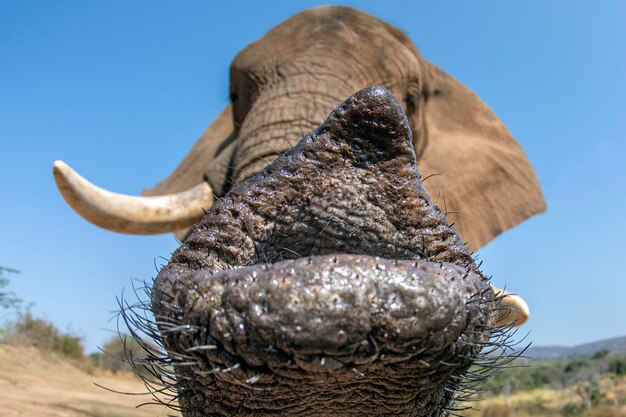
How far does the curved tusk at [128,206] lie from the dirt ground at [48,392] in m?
2.05

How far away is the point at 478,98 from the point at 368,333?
583 centimetres

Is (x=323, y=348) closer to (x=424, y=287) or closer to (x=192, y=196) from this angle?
(x=424, y=287)

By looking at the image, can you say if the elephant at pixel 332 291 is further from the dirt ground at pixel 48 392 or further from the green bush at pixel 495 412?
the green bush at pixel 495 412

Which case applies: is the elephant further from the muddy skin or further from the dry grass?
the dry grass

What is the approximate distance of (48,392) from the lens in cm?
1048

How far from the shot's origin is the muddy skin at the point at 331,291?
1311 mm

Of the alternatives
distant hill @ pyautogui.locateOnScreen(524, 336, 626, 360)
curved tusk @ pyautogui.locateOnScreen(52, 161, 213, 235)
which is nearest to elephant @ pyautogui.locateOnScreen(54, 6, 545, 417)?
curved tusk @ pyautogui.locateOnScreen(52, 161, 213, 235)

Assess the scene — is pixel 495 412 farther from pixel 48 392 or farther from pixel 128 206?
pixel 128 206

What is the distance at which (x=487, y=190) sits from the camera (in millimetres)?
6223

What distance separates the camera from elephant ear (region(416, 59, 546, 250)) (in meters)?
5.86

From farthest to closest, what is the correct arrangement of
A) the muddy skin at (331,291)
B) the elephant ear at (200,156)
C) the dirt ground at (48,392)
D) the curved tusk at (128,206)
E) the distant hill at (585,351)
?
the distant hill at (585,351) → the dirt ground at (48,392) → the elephant ear at (200,156) → the curved tusk at (128,206) → the muddy skin at (331,291)

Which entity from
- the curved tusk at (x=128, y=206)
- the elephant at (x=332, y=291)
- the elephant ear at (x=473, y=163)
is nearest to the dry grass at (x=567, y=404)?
the elephant ear at (x=473, y=163)

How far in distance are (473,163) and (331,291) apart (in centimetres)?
504

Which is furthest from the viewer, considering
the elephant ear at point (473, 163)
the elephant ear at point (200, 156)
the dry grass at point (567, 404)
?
the dry grass at point (567, 404)
